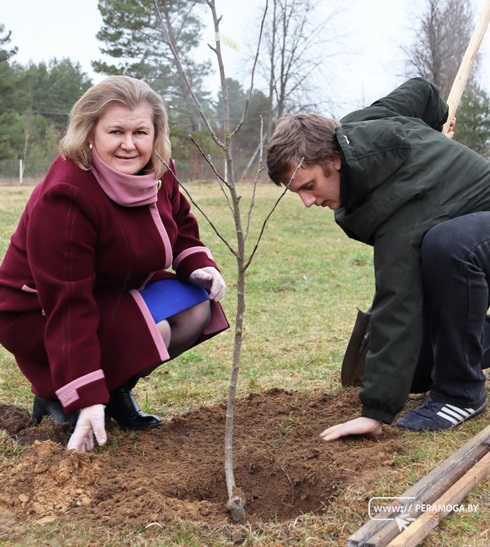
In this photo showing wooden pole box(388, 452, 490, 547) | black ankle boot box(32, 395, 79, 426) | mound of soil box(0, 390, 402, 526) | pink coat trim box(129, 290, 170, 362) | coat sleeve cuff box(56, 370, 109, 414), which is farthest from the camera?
black ankle boot box(32, 395, 79, 426)

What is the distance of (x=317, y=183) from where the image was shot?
2.82 meters

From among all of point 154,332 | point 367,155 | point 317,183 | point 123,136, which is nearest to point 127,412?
point 154,332

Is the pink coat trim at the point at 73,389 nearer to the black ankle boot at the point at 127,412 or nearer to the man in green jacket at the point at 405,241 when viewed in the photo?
the black ankle boot at the point at 127,412

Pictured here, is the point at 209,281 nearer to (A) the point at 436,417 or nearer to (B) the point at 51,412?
(B) the point at 51,412

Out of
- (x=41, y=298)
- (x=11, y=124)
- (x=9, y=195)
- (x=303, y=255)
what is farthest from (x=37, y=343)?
(x=11, y=124)

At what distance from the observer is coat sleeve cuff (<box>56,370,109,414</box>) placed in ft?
8.52

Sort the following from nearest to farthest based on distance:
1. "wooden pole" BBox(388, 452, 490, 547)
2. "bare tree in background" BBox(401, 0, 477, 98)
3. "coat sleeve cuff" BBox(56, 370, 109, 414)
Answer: "wooden pole" BBox(388, 452, 490, 547) → "coat sleeve cuff" BBox(56, 370, 109, 414) → "bare tree in background" BBox(401, 0, 477, 98)

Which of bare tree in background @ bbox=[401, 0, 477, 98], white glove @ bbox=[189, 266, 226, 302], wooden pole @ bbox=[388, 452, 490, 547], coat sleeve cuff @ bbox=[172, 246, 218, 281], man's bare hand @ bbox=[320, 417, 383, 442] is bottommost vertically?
man's bare hand @ bbox=[320, 417, 383, 442]

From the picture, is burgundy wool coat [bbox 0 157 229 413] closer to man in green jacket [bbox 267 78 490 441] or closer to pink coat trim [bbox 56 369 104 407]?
Answer: pink coat trim [bbox 56 369 104 407]

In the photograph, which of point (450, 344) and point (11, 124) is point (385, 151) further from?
point (11, 124)

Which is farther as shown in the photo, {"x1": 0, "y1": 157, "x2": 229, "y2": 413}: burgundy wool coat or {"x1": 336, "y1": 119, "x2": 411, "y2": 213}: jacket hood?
{"x1": 336, "y1": 119, "x2": 411, "y2": 213}: jacket hood

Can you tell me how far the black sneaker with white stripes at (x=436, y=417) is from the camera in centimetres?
291

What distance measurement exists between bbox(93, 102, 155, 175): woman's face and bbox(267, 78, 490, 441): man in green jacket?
0.54 m

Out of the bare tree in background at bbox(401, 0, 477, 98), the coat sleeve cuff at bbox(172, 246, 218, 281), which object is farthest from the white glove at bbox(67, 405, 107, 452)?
the bare tree in background at bbox(401, 0, 477, 98)
